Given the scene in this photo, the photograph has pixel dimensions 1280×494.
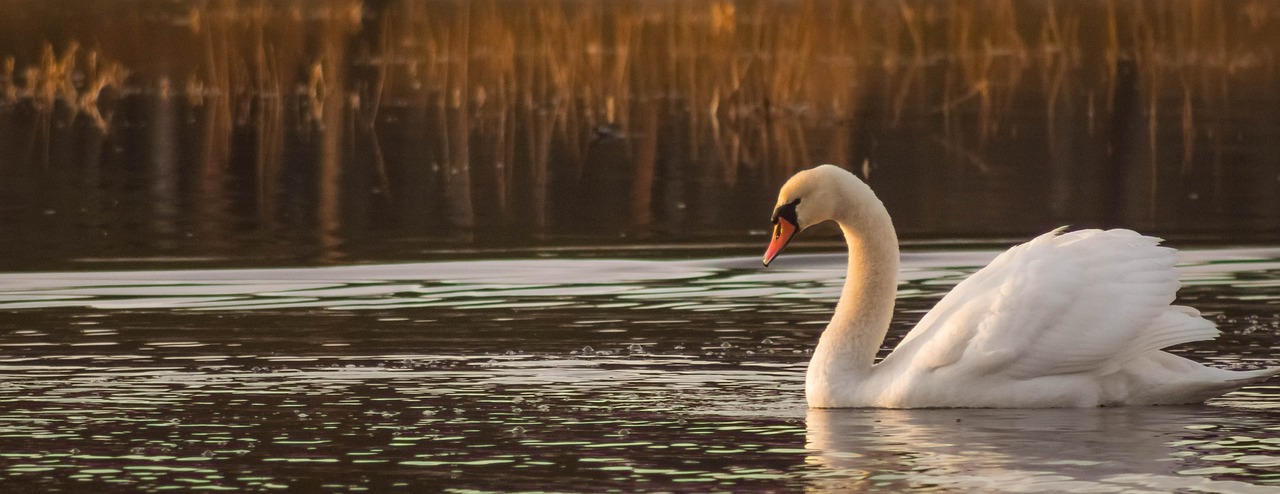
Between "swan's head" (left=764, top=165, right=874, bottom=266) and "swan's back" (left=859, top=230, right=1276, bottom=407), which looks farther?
"swan's head" (left=764, top=165, right=874, bottom=266)

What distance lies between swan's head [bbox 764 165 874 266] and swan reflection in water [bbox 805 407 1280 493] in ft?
2.84

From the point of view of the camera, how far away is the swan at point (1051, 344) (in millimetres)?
10125

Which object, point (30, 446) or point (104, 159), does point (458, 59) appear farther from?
point (30, 446)

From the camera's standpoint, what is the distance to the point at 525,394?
10.5m

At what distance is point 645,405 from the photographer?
399 inches

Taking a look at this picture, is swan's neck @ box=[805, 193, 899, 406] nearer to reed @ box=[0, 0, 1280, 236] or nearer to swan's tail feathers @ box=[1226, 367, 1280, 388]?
swan's tail feathers @ box=[1226, 367, 1280, 388]

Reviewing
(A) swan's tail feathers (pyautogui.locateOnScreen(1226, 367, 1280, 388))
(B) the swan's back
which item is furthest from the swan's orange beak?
(A) swan's tail feathers (pyautogui.locateOnScreen(1226, 367, 1280, 388))

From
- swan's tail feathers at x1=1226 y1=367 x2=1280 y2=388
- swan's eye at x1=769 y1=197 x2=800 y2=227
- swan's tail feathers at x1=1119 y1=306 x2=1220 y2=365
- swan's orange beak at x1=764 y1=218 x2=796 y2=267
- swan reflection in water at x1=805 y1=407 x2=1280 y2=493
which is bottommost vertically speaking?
swan reflection in water at x1=805 y1=407 x2=1280 y2=493

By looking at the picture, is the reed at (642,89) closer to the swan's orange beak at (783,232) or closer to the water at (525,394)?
the water at (525,394)

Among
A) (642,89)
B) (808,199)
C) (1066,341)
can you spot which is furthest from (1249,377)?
(642,89)

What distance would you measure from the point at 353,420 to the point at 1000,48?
28.4 meters

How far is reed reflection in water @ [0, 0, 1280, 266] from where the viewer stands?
18.6 m

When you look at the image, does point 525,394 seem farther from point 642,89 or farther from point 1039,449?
point 642,89

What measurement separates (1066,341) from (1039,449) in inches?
47.4
